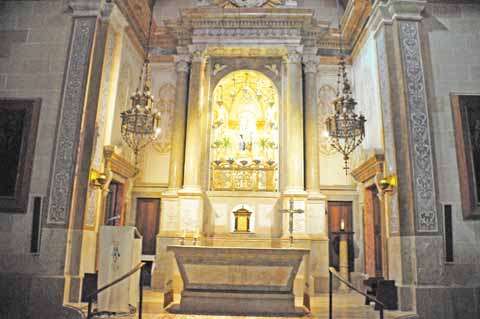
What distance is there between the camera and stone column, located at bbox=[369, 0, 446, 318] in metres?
6.96

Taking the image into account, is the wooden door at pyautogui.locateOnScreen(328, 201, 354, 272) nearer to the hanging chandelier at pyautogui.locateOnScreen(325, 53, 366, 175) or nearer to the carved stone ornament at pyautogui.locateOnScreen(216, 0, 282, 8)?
the hanging chandelier at pyautogui.locateOnScreen(325, 53, 366, 175)

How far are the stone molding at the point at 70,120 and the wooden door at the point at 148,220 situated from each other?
13.4 feet

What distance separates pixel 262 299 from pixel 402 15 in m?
6.03

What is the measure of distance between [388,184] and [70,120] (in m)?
6.19

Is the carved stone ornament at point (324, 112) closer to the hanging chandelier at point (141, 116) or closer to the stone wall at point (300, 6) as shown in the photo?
the stone wall at point (300, 6)

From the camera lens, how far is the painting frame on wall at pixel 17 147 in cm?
745

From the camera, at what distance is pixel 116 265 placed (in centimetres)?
643

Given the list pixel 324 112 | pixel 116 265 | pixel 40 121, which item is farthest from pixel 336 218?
pixel 40 121

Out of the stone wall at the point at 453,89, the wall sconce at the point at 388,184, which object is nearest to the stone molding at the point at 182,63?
the stone wall at the point at 453,89

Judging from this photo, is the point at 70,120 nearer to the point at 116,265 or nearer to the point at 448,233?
the point at 116,265

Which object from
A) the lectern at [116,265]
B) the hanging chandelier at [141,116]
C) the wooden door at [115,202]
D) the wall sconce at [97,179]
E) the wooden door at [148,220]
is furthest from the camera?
the wooden door at [148,220]

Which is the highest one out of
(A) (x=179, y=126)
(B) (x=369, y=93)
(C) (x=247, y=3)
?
(C) (x=247, y=3)

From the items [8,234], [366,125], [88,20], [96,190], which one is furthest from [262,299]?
[88,20]

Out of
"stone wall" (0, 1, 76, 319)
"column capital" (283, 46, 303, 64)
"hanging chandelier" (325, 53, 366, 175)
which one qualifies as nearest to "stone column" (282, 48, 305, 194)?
"column capital" (283, 46, 303, 64)
